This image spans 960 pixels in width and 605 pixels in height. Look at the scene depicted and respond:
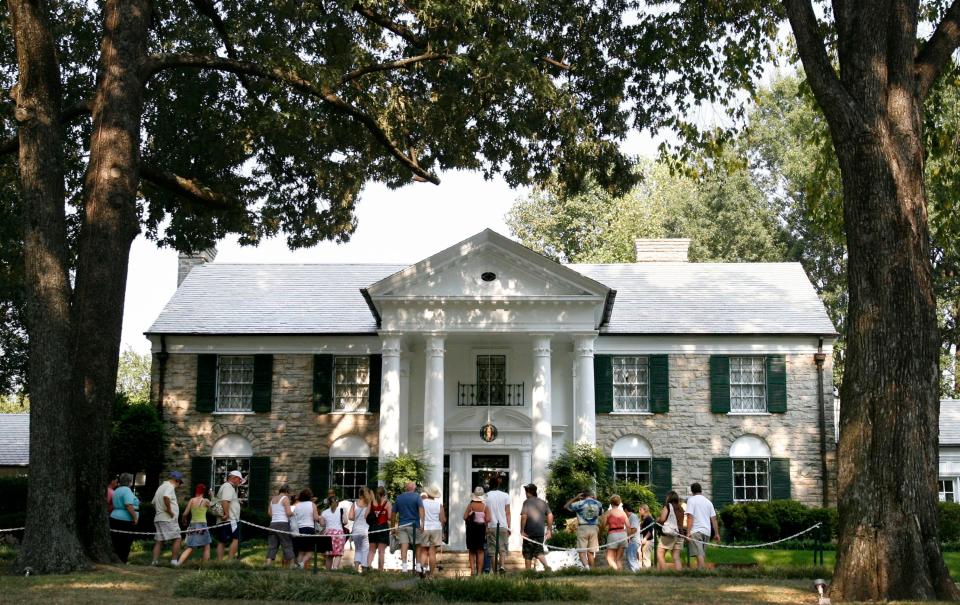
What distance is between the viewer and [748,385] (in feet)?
86.9

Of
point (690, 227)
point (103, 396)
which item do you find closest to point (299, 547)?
point (103, 396)

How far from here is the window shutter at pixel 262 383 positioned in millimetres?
26406

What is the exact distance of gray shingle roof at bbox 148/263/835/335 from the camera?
26.7 m

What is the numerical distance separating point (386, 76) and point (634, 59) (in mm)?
4116

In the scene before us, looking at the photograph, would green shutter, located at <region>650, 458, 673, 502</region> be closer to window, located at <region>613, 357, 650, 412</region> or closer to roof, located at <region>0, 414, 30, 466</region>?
window, located at <region>613, 357, 650, 412</region>

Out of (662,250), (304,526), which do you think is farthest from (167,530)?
(662,250)

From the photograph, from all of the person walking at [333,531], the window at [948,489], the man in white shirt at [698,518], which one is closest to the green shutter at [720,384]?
the window at [948,489]

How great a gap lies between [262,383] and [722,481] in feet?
38.6

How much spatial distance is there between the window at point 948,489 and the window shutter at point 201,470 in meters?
19.5

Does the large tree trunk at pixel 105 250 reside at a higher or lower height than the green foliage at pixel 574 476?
A: higher

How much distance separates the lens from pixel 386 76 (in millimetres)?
17516

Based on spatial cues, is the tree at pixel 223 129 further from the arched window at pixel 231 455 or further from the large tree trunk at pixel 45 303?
the arched window at pixel 231 455

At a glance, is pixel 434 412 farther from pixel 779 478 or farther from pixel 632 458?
pixel 779 478

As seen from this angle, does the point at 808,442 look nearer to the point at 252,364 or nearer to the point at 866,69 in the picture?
the point at 252,364
